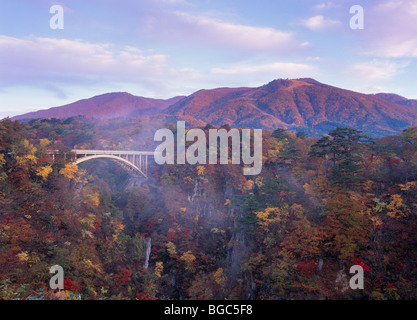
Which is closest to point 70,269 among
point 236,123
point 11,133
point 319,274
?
point 11,133

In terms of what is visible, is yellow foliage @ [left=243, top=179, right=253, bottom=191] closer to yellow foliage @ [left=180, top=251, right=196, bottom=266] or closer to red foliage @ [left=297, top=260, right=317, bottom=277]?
yellow foliage @ [left=180, top=251, right=196, bottom=266]

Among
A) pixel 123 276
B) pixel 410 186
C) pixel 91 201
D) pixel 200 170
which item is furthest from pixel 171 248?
pixel 410 186

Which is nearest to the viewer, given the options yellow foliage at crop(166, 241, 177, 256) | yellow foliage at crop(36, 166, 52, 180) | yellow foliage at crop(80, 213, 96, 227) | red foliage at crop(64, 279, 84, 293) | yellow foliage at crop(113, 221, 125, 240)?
red foliage at crop(64, 279, 84, 293)

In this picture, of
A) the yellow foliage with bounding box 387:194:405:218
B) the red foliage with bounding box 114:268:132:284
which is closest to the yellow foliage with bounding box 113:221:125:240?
the red foliage with bounding box 114:268:132:284

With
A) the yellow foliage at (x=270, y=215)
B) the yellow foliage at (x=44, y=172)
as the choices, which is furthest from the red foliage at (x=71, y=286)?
the yellow foliage at (x=270, y=215)

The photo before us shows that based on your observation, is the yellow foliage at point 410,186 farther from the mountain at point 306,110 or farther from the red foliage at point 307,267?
the mountain at point 306,110
